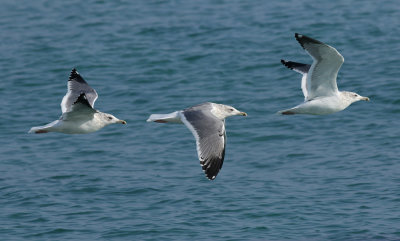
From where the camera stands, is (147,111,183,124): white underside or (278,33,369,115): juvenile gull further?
(278,33,369,115): juvenile gull

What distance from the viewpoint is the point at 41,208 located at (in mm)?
16625

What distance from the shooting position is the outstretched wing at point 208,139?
12.8m

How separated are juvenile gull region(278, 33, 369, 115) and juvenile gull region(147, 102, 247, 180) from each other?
1311mm

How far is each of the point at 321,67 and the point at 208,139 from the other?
2519 mm

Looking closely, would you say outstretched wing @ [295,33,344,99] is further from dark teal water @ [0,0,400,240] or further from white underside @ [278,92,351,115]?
dark teal water @ [0,0,400,240]

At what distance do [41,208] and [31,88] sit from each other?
22.7 ft

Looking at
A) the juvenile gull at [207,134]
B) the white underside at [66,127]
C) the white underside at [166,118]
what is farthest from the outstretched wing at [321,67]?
the white underside at [66,127]

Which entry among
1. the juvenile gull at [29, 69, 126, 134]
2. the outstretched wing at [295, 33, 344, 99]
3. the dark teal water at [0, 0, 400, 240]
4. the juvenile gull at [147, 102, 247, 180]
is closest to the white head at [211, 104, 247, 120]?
the juvenile gull at [147, 102, 247, 180]

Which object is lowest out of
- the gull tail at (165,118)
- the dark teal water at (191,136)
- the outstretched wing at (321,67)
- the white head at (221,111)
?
the dark teal water at (191,136)

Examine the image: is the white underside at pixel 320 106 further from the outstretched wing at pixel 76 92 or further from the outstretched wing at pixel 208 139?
the outstretched wing at pixel 76 92

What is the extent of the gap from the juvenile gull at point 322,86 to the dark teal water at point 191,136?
1.98m

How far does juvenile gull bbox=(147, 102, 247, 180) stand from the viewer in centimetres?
1281

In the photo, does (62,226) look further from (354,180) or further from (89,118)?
(354,180)

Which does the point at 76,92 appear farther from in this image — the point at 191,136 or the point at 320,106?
the point at 191,136
